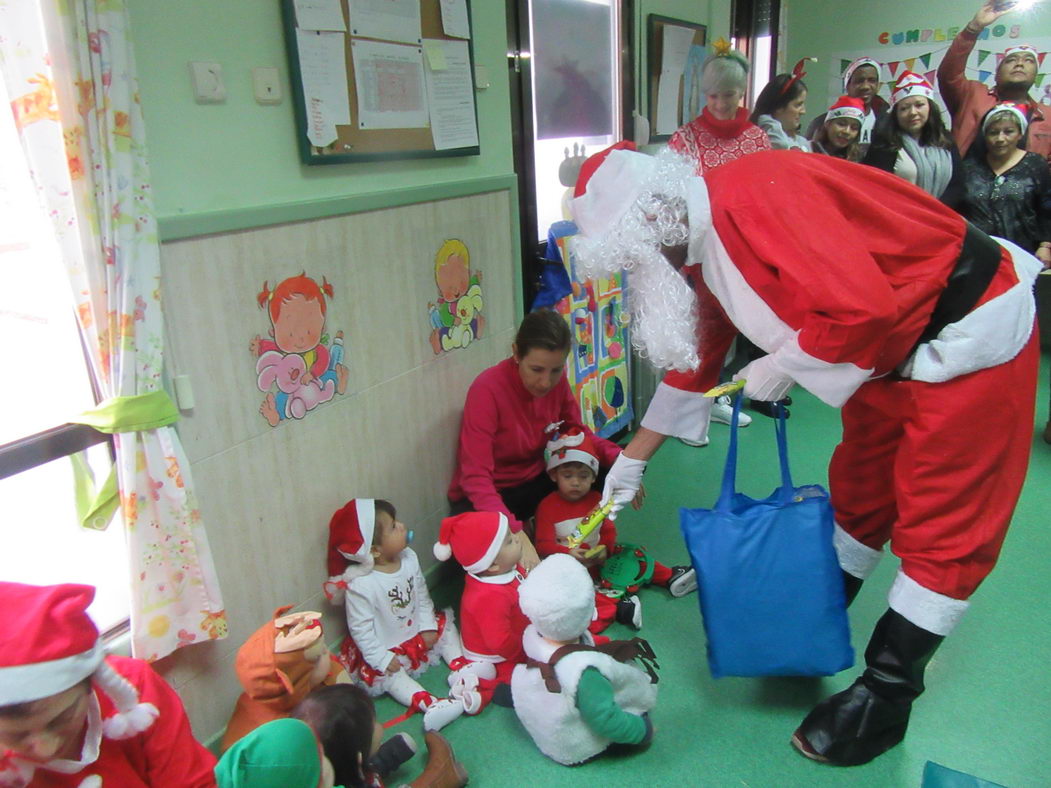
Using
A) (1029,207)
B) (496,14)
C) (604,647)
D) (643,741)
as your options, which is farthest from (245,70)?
(1029,207)

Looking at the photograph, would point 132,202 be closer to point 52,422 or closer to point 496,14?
point 52,422

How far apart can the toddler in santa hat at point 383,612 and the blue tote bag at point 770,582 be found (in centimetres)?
61

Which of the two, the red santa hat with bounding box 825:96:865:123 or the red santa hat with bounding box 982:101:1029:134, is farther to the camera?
the red santa hat with bounding box 825:96:865:123

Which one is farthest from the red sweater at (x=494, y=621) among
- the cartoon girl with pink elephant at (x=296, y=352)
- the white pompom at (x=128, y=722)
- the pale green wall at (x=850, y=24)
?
the pale green wall at (x=850, y=24)

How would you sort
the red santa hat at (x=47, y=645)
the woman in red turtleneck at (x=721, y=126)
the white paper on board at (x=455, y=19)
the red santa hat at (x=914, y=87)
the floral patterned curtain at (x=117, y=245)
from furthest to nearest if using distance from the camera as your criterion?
the red santa hat at (x=914, y=87), the woman in red turtleneck at (x=721, y=126), the white paper on board at (x=455, y=19), the floral patterned curtain at (x=117, y=245), the red santa hat at (x=47, y=645)

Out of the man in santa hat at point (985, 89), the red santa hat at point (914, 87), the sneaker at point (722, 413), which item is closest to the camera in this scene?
the red santa hat at point (914, 87)

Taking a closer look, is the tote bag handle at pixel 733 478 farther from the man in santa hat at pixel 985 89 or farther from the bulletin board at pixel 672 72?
the man in santa hat at pixel 985 89

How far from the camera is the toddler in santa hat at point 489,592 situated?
1767 mm

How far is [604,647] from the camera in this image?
1.56m

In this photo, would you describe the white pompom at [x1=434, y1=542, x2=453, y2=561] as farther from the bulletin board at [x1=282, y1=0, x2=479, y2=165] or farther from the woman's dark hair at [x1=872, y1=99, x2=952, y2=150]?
the woman's dark hair at [x1=872, y1=99, x2=952, y2=150]

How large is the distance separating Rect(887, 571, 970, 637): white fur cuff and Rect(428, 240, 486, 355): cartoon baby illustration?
1.32 meters

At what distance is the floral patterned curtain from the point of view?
1138 millimetres

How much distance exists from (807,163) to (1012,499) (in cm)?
74

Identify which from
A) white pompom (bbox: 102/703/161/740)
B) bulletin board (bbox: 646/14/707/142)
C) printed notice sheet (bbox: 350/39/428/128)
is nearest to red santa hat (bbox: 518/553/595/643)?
white pompom (bbox: 102/703/161/740)
